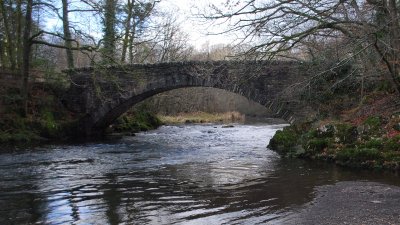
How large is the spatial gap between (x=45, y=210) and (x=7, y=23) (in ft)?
46.8

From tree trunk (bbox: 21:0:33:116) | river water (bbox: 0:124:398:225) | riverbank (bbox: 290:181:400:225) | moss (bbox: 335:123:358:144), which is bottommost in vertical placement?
riverbank (bbox: 290:181:400:225)

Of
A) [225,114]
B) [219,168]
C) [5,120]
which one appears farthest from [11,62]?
[225,114]

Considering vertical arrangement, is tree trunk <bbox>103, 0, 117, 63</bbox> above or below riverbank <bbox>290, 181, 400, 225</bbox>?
above

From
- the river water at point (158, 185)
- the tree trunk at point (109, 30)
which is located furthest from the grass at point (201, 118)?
the river water at point (158, 185)

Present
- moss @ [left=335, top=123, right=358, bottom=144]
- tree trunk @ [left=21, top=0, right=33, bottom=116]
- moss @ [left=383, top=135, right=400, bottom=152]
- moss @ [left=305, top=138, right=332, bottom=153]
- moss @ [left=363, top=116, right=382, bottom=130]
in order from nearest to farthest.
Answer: moss @ [left=383, top=135, right=400, bottom=152]
moss @ [left=363, top=116, right=382, bottom=130]
moss @ [left=335, top=123, right=358, bottom=144]
moss @ [left=305, top=138, right=332, bottom=153]
tree trunk @ [left=21, top=0, right=33, bottom=116]

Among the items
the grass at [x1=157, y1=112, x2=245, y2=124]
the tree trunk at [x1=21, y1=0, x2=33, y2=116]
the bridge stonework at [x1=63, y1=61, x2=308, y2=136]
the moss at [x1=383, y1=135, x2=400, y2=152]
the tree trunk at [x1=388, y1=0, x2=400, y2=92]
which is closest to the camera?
the tree trunk at [x1=388, y1=0, x2=400, y2=92]

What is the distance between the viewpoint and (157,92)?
20031mm

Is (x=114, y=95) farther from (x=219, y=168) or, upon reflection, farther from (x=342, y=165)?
(x=342, y=165)

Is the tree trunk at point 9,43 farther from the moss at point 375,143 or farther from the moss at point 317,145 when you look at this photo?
the moss at point 375,143

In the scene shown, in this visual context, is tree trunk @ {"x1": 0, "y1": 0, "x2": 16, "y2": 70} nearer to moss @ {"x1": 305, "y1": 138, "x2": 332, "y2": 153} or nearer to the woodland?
the woodland

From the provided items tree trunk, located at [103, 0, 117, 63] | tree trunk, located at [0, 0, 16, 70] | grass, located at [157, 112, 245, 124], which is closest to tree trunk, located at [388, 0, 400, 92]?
tree trunk, located at [103, 0, 117, 63]

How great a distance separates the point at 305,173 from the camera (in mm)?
10062

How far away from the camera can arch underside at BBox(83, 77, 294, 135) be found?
54.4ft

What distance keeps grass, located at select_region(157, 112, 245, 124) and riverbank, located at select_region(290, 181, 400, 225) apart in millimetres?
24239
